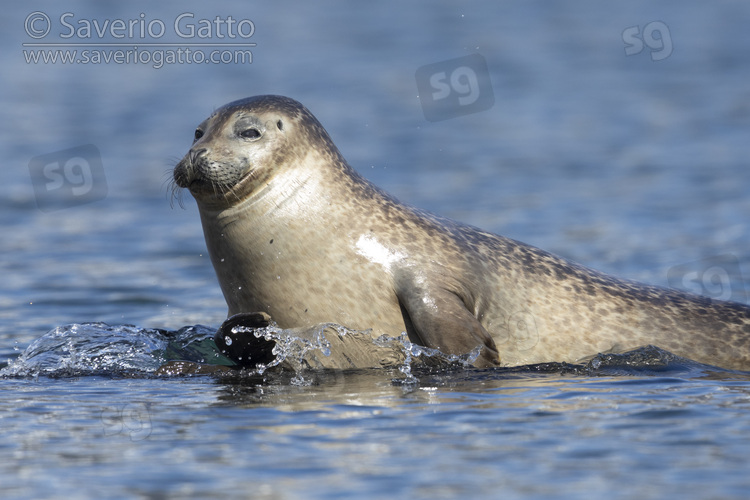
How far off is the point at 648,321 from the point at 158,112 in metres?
16.5

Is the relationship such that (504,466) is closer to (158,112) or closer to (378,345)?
(378,345)

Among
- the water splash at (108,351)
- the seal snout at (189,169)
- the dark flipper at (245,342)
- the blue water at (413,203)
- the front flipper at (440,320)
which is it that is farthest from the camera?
the water splash at (108,351)

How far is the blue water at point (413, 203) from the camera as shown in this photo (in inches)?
239

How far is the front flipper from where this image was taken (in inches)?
321

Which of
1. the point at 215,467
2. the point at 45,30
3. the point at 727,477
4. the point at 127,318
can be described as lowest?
the point at 727,477

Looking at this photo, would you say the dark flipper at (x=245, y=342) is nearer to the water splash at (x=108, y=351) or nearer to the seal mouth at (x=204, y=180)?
the water splash at (x=108, y=351)

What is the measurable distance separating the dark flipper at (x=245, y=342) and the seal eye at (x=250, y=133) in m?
1.25

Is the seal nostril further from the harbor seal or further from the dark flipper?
the dark flipper

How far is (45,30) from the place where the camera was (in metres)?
30.2

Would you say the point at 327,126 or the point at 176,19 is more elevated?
the point at 176,19

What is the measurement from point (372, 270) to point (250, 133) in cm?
130

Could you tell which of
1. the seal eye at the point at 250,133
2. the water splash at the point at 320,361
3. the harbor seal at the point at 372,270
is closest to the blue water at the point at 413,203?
the water splash at the point at 320,361

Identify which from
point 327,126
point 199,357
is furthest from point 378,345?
point 327,126

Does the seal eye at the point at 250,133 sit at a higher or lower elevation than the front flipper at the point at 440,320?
higher
